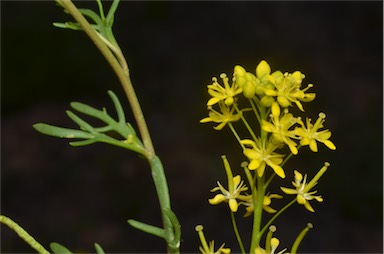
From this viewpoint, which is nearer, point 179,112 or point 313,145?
point 313,145

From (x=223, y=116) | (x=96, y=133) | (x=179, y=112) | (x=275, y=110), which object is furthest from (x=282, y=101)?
(x=179, y=112)

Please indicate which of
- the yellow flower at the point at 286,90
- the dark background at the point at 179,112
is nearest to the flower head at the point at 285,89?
the yellow flower at the point at 286,90

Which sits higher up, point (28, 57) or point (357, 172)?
point (28, 57)

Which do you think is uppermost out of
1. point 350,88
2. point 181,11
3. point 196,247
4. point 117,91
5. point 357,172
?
point 181,11

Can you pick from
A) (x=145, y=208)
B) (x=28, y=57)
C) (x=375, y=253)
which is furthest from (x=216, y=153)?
(x=28, y=57)

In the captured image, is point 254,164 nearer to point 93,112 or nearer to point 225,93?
point 225,93

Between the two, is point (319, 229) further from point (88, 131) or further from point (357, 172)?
point (88, 131)

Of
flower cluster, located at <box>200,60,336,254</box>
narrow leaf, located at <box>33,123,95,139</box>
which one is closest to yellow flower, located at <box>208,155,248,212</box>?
flower cluster, located at <box>200,60,336,254</box>
